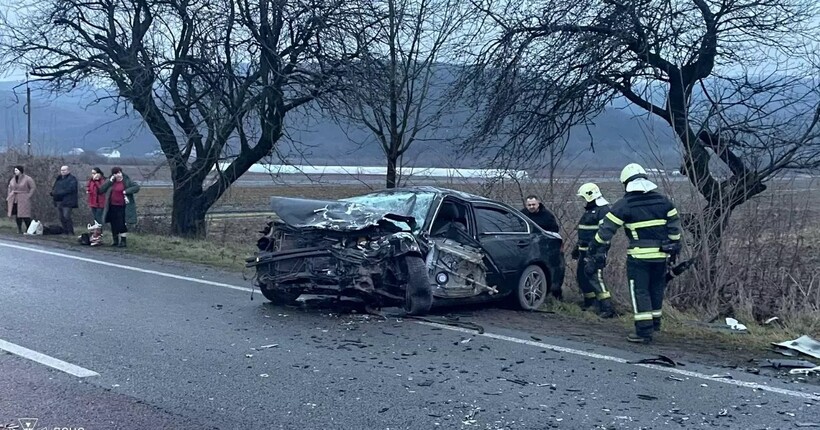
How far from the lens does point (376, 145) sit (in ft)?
57.9

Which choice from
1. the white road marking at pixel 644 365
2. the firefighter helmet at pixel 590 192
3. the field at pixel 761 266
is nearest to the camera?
the white road marking at pixel 644 365

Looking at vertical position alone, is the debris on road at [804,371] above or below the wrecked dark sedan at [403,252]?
below

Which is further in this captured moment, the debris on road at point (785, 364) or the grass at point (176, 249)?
the grass at point (176, 249)

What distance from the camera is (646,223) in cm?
836

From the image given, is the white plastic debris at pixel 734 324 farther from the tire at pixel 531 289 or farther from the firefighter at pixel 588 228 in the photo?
the tire at pixel 531 289

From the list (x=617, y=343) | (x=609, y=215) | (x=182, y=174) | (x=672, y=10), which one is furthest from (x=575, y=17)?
(x=182, y=174)

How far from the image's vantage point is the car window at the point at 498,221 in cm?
1035

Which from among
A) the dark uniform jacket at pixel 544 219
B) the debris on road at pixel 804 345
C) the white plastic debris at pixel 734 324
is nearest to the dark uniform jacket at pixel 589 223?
the dark uniform jacket at pixel 544 219

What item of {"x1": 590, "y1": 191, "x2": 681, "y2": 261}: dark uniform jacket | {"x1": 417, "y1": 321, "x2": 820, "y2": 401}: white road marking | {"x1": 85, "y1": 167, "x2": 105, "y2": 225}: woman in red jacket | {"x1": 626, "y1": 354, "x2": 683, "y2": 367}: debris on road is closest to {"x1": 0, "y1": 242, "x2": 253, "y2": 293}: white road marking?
{"x1": 85, "y1": 167, "x2": 105, "y2": 225}: woman in red jacket

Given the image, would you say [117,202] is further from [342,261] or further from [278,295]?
[342,261]

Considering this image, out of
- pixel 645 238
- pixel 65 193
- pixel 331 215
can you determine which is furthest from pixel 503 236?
pixel 65 193

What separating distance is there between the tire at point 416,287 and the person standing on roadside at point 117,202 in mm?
9044

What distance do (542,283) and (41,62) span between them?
534 inches

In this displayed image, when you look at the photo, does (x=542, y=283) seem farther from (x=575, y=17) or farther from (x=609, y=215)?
(x=575, y=17)
